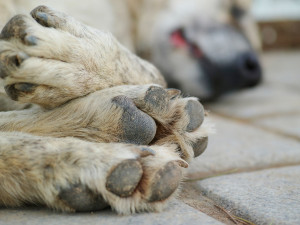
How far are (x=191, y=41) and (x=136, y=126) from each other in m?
1.51

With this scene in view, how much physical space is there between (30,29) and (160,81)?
54cm

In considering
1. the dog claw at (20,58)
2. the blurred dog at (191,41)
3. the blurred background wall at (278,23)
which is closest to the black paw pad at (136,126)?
the dog claw at (20,58)

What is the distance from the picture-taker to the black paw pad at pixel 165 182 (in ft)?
3.04

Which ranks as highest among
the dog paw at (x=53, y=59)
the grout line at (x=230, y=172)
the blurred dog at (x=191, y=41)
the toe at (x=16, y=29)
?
the toe at (x=16, y=29)

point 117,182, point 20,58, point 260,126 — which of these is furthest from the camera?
point 260,126

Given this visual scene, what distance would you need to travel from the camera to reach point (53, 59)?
110 cm

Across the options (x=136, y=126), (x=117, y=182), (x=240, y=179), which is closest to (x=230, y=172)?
(x=240, y=179)

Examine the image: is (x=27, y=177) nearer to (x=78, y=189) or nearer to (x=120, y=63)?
(x=78, y=189)

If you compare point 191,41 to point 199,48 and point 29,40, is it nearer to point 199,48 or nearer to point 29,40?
point 199,48

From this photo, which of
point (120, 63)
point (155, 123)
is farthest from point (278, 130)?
point (155, 123)

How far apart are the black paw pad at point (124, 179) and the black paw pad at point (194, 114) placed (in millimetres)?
264

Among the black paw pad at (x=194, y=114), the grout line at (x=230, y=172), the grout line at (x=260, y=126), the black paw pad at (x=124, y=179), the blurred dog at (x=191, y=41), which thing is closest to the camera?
the black paw pad at (x=124, y=179)

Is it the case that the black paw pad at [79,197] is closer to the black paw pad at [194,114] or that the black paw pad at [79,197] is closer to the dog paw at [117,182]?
the dog paw at [117,182]

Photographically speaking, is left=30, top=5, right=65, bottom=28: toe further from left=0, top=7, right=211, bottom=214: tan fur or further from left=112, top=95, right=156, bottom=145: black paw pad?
left=112, top=95, right=156, bottom=145: black paw pad
